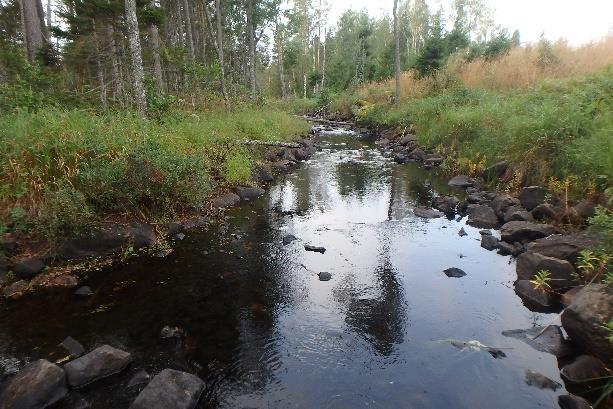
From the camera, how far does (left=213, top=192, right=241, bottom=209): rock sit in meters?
9.87

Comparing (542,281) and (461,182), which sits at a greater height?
(461,182)

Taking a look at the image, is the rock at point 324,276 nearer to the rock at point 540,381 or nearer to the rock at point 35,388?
the rock at point 540,381

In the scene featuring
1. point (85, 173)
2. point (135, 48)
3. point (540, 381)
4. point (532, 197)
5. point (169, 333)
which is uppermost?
point (135, 48)

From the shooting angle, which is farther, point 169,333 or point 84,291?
point 84,291

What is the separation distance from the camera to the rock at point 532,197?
28.6ft

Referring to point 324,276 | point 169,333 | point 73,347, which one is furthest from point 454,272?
point 73,347

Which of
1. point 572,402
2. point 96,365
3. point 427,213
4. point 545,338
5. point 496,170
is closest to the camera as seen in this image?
point 572,402

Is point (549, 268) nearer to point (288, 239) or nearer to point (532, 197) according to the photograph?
point (532, 197)

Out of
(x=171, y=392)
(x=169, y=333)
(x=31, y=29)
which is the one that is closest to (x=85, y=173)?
(x=169, y=333)

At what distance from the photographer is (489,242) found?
304 inches

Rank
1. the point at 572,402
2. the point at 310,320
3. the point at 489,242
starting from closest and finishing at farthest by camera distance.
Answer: the point at 572,402, the point at 310,320, the point at 489,242

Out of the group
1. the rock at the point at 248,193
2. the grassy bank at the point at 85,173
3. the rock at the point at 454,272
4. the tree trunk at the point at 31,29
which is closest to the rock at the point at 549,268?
the rock at the point at 454,272

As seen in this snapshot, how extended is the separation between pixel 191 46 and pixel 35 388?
20.8 m

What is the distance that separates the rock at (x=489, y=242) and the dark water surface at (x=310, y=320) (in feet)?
0.92
